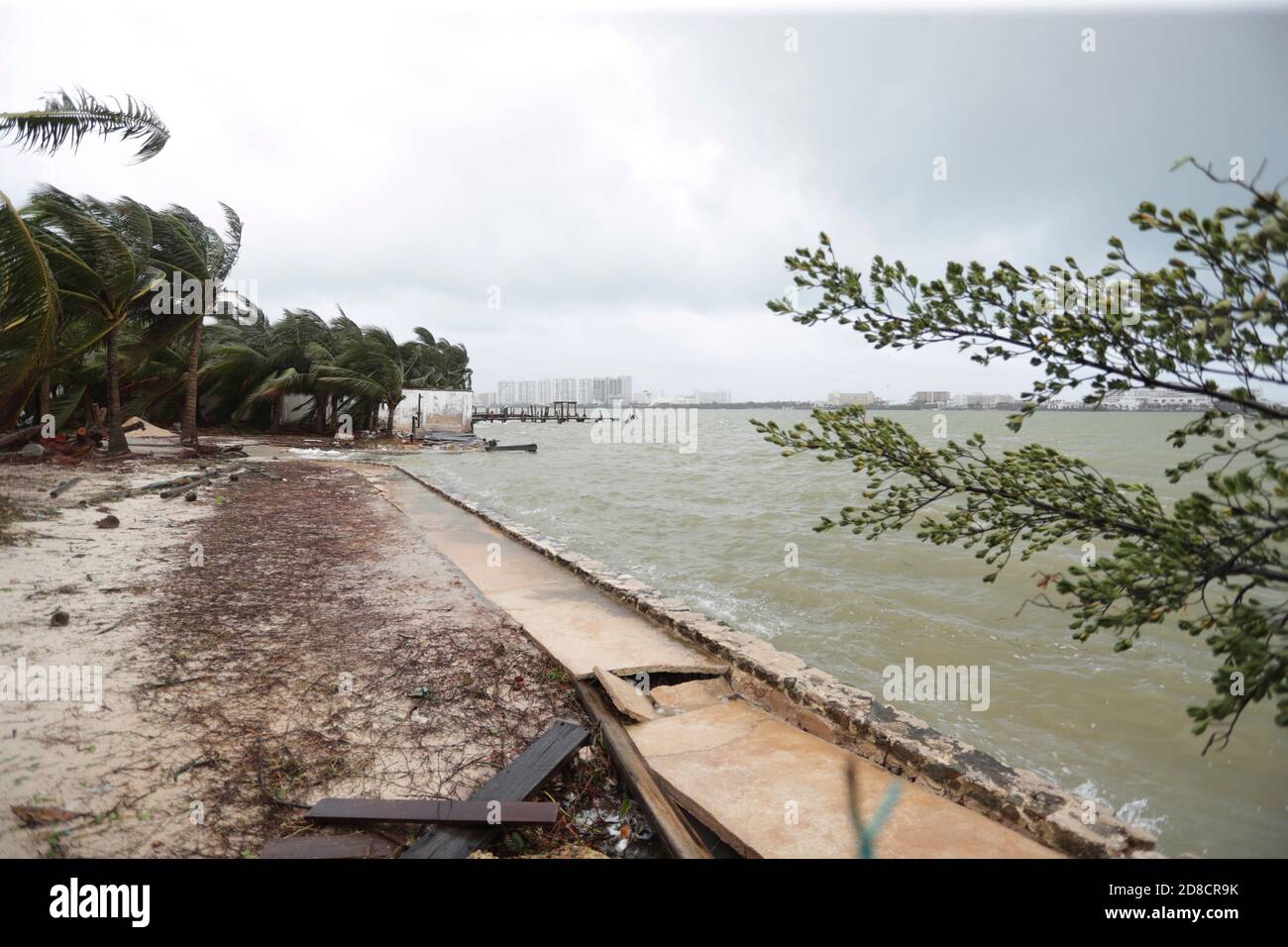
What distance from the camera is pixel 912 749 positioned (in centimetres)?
351

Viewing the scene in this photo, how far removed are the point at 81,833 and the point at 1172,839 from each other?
6004 mm

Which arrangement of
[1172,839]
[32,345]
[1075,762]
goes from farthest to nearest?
1. [32,345]
2. [1075,762]
3. [1172,839]

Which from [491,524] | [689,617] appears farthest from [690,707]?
[491,524]

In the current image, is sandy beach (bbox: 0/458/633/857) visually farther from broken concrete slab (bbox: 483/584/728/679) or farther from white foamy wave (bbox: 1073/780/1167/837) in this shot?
white foamy wave (bbox: 1073/780/1167/837)

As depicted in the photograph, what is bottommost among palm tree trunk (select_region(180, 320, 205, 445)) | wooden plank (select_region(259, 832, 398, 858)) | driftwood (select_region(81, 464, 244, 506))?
wooden plank (select_region(259, 832, 398, 858))

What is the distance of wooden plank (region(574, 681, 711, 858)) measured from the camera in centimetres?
282

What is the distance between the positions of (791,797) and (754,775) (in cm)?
27

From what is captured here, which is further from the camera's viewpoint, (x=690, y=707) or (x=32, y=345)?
(x=32, y=345)

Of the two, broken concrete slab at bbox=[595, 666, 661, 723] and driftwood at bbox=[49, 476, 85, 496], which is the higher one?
driftwood at bbox=[49, 476, 85, 496]

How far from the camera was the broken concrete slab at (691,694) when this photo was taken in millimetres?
4422

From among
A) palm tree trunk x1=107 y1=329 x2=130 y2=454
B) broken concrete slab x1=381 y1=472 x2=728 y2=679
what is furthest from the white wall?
broken concrete slab x1=381 y1=472 x2=728 y2=679

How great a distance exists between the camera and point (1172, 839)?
404 cm

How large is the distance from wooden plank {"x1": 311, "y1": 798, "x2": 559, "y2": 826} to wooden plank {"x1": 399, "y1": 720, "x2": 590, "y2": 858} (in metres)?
0.05
